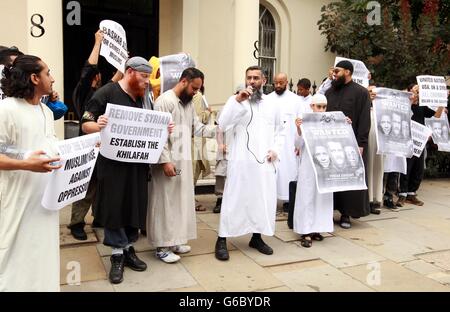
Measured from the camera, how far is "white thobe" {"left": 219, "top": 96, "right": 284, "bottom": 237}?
179 inches

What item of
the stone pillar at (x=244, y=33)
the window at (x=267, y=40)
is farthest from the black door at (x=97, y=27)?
the window at (x=267, y=40)

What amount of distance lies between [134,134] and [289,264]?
205 centimetres

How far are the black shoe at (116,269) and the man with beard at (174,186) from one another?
435 mm

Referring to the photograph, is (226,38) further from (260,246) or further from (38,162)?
(38,162)

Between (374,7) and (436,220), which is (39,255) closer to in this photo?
(436,220)

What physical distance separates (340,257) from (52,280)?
302 cm

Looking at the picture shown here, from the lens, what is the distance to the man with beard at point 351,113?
18.9 feet

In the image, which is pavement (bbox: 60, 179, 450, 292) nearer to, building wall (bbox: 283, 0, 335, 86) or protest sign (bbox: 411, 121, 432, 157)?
protest sign (bbox: 411, 121, 432, 157)

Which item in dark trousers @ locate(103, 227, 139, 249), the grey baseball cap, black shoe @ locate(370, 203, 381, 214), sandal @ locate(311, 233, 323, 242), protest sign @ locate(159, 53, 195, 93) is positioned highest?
protest sign @ locate(159, 53, 195, 93)

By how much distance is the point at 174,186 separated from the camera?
4.26m

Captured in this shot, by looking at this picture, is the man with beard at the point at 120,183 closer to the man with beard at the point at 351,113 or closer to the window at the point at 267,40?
the man with beard at the point at 351,113

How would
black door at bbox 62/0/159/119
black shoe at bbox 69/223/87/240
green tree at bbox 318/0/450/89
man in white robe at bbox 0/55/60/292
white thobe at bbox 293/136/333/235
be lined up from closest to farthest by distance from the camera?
man in white robe at bbox 0/55/60/292 → black shoe at bbox 69/223/87/240 → white thobe at bbox 293/136/333/235 → green tree at bbox 318/0/450/89 → black door at bbox 62/0/159/119

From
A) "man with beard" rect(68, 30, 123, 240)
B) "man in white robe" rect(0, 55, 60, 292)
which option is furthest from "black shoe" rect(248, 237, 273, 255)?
"man in white robe" rect(0, 55, 60, 292)

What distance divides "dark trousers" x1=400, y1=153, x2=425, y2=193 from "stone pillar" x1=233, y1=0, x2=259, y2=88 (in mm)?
3256
